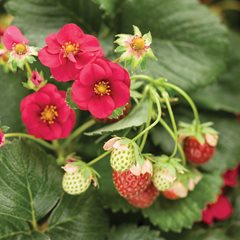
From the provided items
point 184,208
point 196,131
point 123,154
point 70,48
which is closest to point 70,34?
point 70,48

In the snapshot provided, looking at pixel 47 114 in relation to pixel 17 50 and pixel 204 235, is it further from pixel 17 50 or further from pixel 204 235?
pixel 204 235

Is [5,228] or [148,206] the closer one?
[5,228]

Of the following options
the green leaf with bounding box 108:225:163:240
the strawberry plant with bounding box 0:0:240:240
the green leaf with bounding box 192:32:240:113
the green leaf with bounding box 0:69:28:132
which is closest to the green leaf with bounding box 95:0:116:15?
the strawberry plant with bounding box 0:0:240:240

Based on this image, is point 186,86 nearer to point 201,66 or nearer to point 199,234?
point 201,66

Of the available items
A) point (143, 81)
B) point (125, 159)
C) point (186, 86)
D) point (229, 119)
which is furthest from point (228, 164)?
point (125, 159)

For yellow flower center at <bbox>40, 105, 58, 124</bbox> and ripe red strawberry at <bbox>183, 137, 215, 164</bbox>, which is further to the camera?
ripe red strawberry at <bbox>183, 137, 215, 164</bbox>

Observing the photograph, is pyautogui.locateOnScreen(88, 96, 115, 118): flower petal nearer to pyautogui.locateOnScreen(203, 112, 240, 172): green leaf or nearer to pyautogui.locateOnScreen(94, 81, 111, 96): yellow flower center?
pyautogui.locateOnScreen(94, 81, 111, 96): yellow flower center

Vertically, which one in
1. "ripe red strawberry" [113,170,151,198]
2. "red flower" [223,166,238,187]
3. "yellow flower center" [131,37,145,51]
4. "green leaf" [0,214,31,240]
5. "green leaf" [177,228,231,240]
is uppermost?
"yellow flower center" [131,37,145,51]

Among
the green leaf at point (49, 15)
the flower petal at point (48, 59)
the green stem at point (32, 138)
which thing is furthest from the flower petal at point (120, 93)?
the green leaf at point (49, 15)
